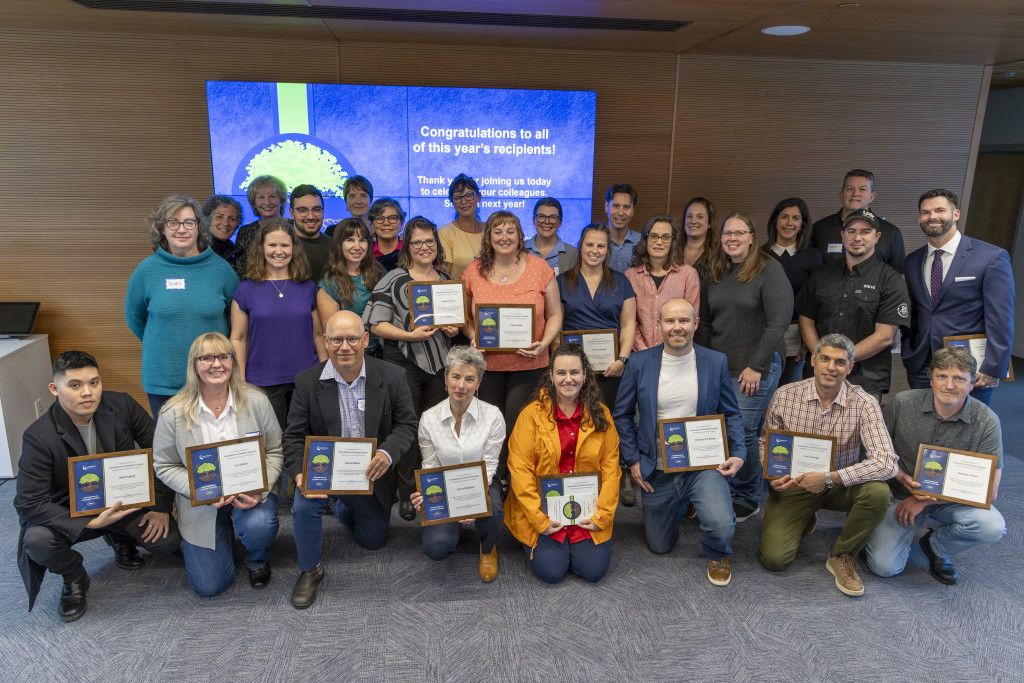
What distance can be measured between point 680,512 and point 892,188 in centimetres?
389

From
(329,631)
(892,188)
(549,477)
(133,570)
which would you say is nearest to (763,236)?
(892,188)

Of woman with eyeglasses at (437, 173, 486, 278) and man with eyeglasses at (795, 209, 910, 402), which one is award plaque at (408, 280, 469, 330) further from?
man with eyeglasses at (795, 209, 910, 402)

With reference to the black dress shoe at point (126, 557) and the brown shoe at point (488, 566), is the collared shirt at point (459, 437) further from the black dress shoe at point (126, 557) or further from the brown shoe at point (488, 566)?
the black dress shoe at point (126, 557)

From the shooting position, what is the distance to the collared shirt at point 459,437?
3.10 metres

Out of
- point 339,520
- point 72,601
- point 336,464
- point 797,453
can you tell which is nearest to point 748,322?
point 797,453

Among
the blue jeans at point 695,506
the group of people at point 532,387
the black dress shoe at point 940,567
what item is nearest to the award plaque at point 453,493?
the group of people at point 532,387

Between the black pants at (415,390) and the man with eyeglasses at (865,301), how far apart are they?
2338 millimetres

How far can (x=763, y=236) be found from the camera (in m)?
5.51

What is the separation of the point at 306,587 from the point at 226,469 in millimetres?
655

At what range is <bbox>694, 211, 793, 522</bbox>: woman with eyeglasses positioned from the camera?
350cm

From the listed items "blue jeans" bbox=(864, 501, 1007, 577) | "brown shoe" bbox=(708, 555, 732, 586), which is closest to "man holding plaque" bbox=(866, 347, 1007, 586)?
"blue jeans" bbox=(864, 501, 1007, 577)

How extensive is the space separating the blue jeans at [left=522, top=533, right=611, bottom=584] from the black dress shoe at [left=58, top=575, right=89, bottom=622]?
2021mm

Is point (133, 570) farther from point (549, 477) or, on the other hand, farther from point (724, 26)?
point (724, 26)

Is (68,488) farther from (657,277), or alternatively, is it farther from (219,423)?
(657,277)
